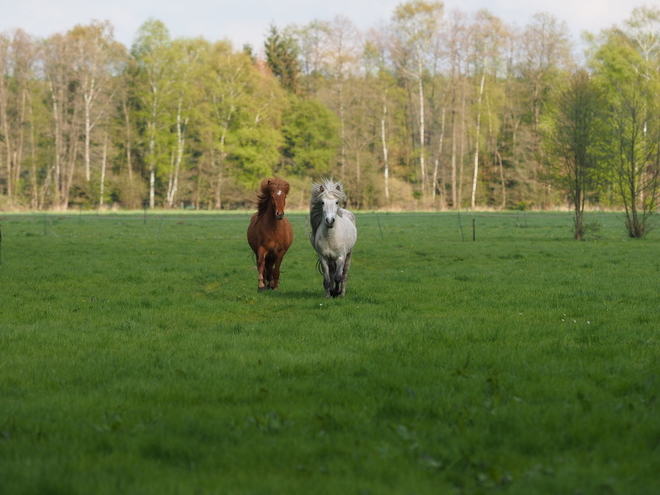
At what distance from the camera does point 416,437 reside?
501 cm

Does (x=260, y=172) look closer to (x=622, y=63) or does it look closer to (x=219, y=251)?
(x=622, y=63)

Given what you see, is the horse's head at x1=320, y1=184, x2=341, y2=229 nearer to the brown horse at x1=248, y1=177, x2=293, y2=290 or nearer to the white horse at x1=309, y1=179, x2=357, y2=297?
the white horse at x1=309, y1=179, x2=357, y2=297

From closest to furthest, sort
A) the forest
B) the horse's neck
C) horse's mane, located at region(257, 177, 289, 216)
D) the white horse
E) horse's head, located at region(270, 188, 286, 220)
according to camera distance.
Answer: the white horse, horse's head, located at region(270, 188, 286, 220), horse's mane, located at region(257, 177, 289, 216), the horse's neck, the forest

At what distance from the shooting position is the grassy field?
4406 mm

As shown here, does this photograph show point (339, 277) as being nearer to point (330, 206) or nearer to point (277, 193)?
point (330, 206)

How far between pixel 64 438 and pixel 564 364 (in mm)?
4967

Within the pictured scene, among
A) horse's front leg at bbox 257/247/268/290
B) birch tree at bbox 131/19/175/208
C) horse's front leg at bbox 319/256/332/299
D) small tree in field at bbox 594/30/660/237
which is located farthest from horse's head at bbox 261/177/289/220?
birch tree at bbox 131/19/175/208

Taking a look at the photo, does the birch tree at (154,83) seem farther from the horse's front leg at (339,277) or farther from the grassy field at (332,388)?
the horse's front leg at (339,277)

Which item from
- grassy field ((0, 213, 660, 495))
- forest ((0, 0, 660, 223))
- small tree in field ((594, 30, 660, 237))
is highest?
forest ((0, 0, 660, 223))

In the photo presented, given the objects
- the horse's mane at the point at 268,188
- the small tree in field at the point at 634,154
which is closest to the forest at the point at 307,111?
the small tree in field at the point at 634,154

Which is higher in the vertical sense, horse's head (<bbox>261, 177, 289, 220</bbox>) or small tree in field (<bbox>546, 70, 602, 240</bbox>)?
small tree in field (<bbox>546, 70, 602, 240</bbox>)

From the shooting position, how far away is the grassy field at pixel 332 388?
4406mm

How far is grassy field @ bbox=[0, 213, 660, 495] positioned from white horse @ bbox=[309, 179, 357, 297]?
555 mm

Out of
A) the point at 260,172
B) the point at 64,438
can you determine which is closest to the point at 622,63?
the point at 260,172
